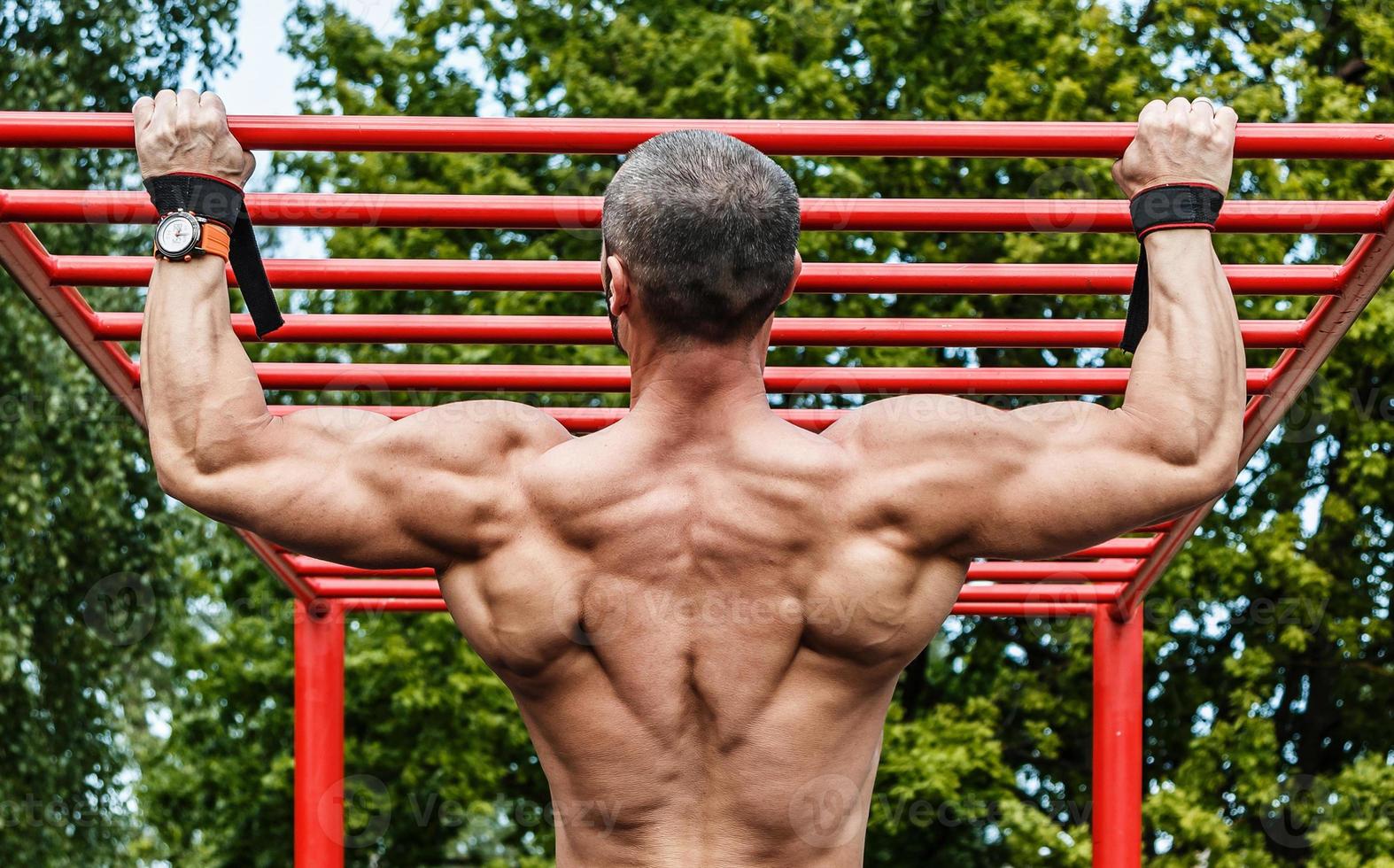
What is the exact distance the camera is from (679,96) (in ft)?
43.2

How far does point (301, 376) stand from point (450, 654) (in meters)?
9.16

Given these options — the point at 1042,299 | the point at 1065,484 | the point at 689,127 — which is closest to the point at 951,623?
the point at 1042,299

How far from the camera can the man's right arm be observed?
6.74ft

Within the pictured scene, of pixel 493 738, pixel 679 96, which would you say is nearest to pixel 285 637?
pixel 493 738

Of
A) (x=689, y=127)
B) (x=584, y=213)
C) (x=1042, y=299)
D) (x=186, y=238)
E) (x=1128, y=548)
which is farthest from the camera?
(x=1042, y=299)

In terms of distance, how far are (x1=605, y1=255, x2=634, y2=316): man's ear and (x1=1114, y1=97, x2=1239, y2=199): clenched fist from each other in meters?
0.71

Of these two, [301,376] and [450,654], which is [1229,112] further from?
[450,654]

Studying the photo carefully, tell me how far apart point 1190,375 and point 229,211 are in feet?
4.11

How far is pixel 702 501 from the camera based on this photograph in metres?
2.07

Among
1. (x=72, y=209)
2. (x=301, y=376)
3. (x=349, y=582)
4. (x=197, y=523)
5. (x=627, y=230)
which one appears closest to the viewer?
(x=627, y=230)

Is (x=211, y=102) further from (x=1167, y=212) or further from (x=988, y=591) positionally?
(x=988, y=591)

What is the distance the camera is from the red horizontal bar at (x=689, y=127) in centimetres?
275

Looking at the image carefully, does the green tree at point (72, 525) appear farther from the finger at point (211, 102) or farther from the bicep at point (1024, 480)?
the bicep at point (1024, 480)

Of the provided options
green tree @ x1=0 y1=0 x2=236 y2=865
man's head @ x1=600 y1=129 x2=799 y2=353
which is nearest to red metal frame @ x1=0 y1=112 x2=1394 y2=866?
man's head @ x1=600 y1=129 x2=799 y2=353
